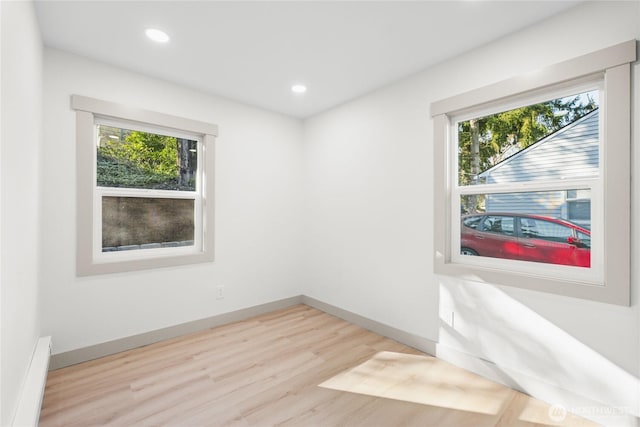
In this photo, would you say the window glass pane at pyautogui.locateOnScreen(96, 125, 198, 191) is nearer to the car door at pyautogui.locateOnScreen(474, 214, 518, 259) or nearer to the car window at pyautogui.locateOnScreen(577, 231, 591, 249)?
the car door at pyautogui.locateOnScreen(474, 214, 518, 259)

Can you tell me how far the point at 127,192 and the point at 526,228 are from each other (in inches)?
132

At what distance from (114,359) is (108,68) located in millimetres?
2485

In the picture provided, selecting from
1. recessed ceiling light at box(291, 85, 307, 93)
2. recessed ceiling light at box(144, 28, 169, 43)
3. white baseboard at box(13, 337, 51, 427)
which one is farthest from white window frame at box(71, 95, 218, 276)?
recessed ceiling light at box(291, 85, 307, 93)

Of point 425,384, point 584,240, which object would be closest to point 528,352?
point 425,384

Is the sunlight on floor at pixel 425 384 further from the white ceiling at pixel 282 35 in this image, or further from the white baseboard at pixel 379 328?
the white ceiling at pixel 282 35

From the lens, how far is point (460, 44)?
2.32 m

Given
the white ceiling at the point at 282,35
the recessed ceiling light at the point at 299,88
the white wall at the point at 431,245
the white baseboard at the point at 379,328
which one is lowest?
the white baseboard at the point at 379,328

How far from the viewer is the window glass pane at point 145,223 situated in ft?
8.94

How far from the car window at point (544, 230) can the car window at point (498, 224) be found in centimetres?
9

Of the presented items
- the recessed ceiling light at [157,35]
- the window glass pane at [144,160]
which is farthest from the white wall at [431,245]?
A: the recessed ceiling light at [157,35]

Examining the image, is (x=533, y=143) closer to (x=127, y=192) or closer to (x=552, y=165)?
(x=552, y=165)

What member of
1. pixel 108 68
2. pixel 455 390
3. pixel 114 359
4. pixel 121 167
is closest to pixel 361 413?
pixel 455 390

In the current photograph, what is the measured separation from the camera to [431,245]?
2.65 meters

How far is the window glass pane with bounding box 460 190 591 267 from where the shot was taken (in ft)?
6.56
